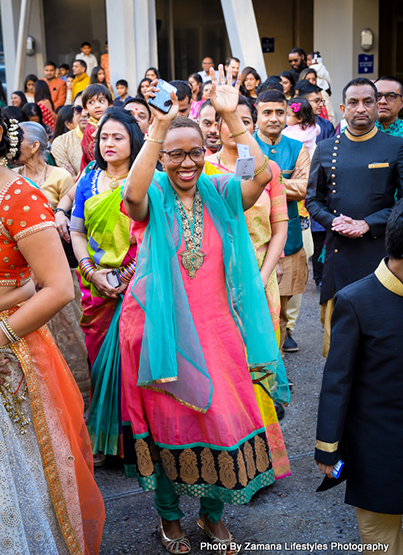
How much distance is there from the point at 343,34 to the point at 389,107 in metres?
8.73

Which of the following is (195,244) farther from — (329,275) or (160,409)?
(329,275)

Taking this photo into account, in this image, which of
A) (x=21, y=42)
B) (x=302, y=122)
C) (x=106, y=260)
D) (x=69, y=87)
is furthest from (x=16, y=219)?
(x=21, y=42)

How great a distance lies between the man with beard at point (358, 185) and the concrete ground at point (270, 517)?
1196 mm

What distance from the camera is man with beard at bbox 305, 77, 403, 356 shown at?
12.8ft

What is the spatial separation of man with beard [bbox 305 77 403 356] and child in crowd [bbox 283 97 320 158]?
242 centimetres

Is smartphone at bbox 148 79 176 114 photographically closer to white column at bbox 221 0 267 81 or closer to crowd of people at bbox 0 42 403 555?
crowd of people at bbox 0 42 403 555

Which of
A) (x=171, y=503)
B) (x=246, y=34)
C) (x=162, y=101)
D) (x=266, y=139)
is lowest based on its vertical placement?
(x=171, y=503)

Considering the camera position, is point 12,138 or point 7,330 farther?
point 12,138

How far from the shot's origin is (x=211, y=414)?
2.48 metres

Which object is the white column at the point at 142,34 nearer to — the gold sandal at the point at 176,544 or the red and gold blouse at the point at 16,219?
the red and gold blouse at the point at 16,219

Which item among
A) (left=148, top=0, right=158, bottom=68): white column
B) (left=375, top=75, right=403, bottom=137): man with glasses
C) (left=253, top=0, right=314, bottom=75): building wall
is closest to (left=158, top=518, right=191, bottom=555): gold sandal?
(left=375, top=75, right=403, bottom=137): man with glasses

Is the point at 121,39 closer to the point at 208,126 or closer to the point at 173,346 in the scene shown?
the point at 208,126

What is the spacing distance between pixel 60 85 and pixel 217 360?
1263 cm

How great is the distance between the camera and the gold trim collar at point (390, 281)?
83.6 inches
